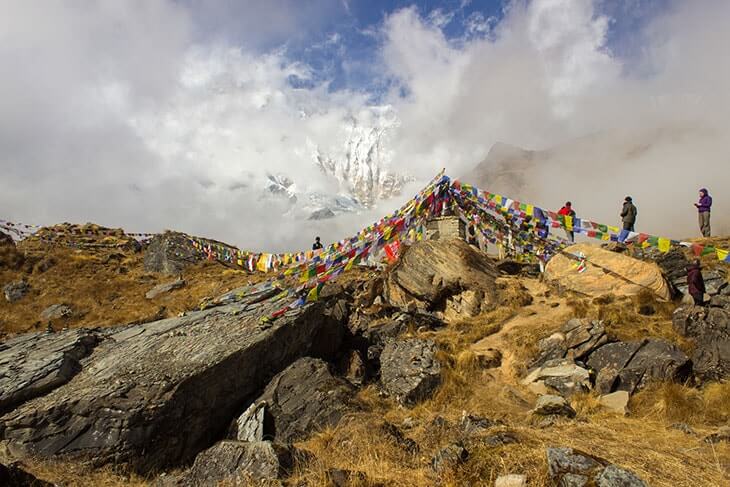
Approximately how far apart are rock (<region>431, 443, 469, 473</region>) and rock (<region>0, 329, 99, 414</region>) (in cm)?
933

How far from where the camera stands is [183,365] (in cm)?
993

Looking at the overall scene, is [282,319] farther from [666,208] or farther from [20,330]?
[666,208]

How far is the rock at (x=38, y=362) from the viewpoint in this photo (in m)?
9.55

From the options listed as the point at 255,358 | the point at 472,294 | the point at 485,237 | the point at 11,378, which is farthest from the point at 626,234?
the point at 11,378

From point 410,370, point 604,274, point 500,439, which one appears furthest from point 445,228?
point 500,439

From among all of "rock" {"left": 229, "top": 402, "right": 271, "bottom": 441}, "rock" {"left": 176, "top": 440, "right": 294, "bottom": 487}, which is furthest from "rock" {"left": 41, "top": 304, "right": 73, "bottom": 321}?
"rock" {"left": 176, "top": 440, "right": 294, "bottom": 487}

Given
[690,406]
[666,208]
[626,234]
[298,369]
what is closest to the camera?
[690,406]

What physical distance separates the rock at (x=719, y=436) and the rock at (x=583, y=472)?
135 inches

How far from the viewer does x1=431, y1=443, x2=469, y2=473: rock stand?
5992 mm

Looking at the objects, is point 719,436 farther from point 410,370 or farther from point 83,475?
point 83,475

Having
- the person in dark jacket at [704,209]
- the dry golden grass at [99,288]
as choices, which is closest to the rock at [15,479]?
the dry golden grass at [99,288]

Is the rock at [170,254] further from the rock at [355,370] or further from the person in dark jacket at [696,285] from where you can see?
the person in dark jacket at [696,285]

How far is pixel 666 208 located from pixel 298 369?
194 ft

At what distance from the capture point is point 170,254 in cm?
2611
